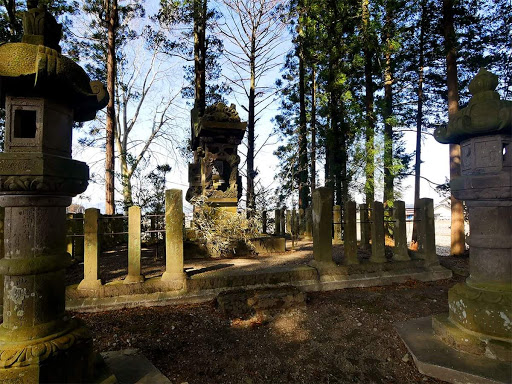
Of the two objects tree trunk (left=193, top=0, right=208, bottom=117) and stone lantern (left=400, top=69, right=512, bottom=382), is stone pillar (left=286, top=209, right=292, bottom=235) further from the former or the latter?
stone lantern (left=400, top=69, right=512, bottom=382)

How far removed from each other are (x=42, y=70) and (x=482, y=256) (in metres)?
4.51

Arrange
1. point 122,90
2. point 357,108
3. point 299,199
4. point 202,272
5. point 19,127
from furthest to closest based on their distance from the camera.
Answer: point 122,90, point 299,199, point 357,108, point 202,272, point 19,127

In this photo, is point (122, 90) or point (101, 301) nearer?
point (101, 301)

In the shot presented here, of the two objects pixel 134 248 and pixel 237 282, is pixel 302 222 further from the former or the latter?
pixel 134 248

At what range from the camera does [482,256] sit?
3.13 meters

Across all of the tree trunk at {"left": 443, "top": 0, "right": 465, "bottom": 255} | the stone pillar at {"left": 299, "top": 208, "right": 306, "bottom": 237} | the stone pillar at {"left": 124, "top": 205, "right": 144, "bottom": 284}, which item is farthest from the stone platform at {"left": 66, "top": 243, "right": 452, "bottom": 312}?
the stone pillar at {"left": 299, "top": 208, "right": 306, "bottom": 237}

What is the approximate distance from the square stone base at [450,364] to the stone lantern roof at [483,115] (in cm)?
235

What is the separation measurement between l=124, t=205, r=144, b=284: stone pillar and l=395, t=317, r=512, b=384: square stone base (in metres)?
3.87

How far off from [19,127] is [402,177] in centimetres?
1262

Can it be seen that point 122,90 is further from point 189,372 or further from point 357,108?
point 189,372

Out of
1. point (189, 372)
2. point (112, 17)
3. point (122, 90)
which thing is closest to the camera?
point (189, 372)

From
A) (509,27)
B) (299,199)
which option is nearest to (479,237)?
(509,27)

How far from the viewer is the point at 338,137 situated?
466 inches

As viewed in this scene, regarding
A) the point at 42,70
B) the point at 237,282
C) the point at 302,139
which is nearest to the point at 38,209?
the point at 42,70
